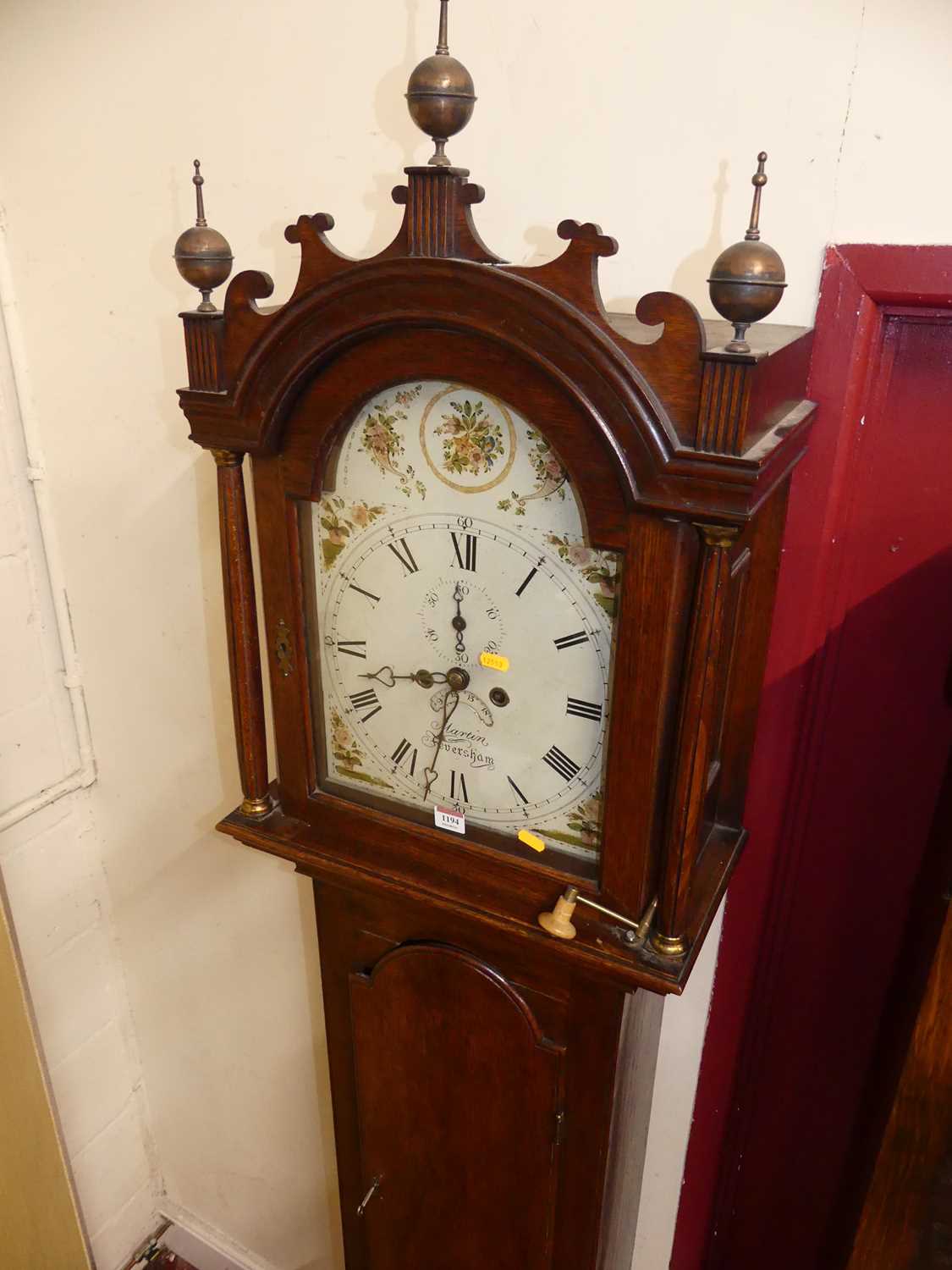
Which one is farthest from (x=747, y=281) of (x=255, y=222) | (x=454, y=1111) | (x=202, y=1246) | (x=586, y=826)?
(x=202, y=1246)

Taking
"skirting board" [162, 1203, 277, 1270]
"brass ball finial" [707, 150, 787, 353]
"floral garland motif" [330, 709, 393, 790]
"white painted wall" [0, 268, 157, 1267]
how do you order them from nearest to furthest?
"brass ball finial" [707, 150, 787, 353], "floral garland motif" [330, 709, 393, 790], "white painted wall" [0, 268, 157, 1267], "skirting board" [162, 1203, 277, 1270]

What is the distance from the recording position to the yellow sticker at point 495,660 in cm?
80

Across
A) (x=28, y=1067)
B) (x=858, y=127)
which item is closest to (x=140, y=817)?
(x=28, y=1067)

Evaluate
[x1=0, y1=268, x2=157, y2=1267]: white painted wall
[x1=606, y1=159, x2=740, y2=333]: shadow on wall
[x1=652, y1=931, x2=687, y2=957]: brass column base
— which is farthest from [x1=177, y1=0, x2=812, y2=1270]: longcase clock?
[x1=0, y1=268, x2=157, y2=1267]: white painted wall

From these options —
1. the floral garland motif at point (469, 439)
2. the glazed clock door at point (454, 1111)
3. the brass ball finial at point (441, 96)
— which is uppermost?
the brass ball finial at point (441, 96)

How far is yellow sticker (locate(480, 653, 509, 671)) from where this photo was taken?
797mm

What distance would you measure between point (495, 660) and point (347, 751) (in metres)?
0.22

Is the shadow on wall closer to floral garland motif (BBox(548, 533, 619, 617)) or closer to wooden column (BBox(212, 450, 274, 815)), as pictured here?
floral garland motif (BBox(548, 533, 619, 617))

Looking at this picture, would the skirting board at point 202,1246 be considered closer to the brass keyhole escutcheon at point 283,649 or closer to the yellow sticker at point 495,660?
the brass keyhole escutcheon at point 283,649

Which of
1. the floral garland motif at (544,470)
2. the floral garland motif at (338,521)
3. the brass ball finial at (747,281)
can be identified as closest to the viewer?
the brass ball finial at (747,281)

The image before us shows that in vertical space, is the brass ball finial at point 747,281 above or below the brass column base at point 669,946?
above

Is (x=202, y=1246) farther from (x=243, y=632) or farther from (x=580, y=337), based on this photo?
(x=580, y=337)

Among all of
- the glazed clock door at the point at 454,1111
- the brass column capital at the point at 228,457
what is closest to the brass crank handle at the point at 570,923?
the glazed clock door at the point at 454,1111

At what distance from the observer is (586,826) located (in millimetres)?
816
